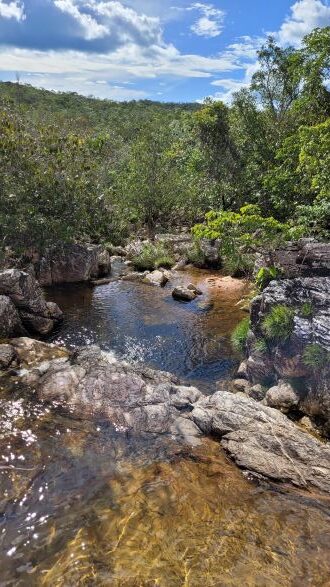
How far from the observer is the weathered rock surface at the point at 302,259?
11.8 m

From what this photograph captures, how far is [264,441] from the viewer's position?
891 cm

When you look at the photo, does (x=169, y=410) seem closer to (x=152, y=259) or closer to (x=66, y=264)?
(x=66, y=264)

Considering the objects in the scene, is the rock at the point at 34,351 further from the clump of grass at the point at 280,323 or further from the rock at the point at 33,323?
the clump of grass at the point at 280,323

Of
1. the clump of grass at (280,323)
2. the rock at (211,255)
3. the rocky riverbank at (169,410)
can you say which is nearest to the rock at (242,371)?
the clump of grass at (280,323)

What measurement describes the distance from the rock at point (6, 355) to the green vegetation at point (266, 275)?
750cm

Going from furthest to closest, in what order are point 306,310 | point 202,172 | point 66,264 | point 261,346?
point 202,172
point 66,264
point 261,346
point 306,310

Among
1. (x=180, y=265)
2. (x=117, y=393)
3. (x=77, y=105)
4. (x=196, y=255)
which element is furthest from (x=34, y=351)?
(x=77, y=105)

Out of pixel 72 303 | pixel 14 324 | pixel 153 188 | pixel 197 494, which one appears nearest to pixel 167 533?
pixel 197 494

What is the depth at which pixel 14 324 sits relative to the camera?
14242 millimetres

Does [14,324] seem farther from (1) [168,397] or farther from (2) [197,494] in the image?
(2) [197,494]

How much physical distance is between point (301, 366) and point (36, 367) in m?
7.30

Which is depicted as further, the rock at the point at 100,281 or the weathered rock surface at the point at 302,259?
the rock at the point at 100,281

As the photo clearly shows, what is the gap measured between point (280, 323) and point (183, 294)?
8.54 metres

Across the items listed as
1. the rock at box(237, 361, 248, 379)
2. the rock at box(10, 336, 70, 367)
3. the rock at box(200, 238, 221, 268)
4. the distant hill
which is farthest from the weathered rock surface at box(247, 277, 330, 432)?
the distant hill
